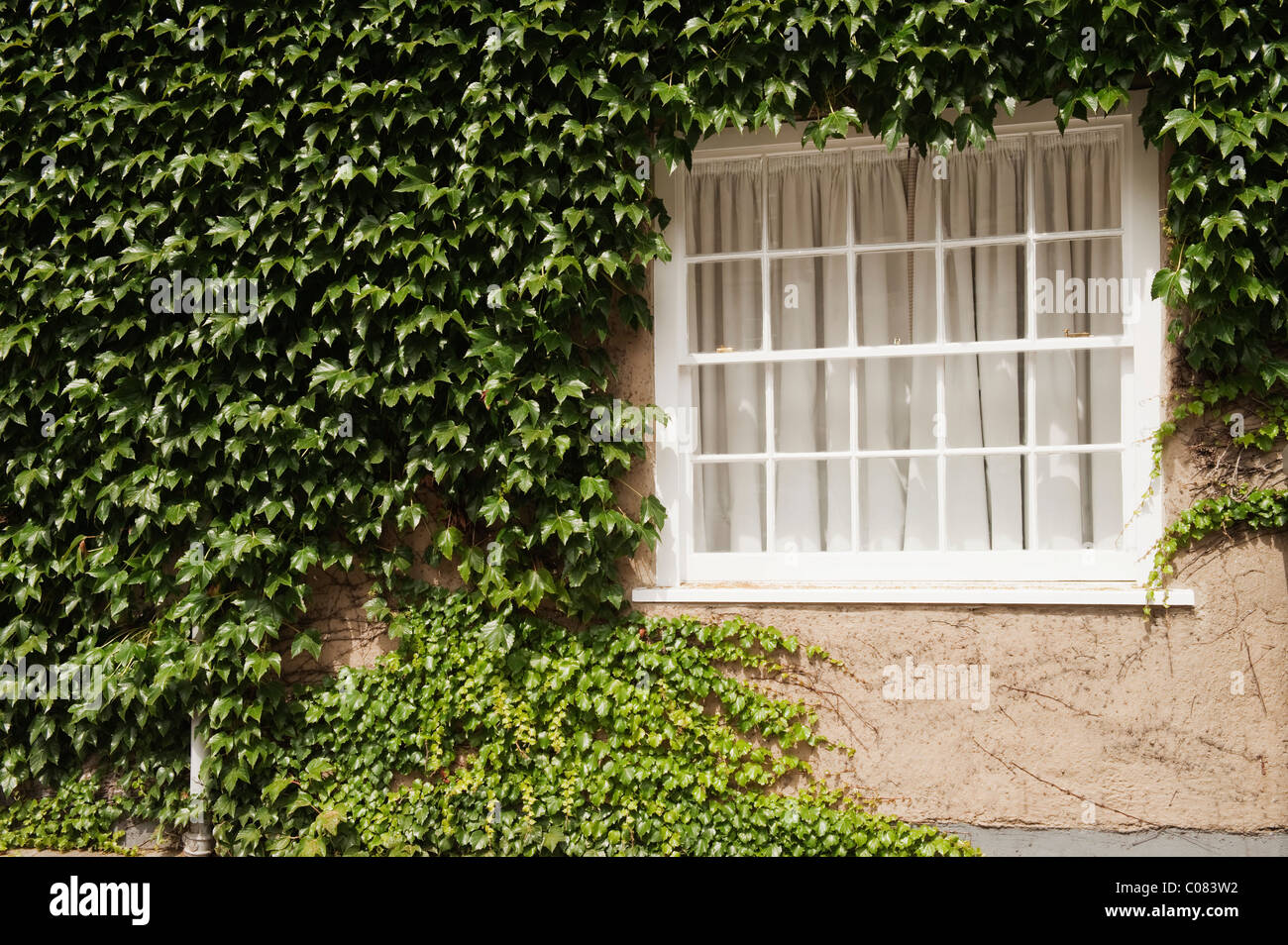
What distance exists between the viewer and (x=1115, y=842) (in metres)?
3.57

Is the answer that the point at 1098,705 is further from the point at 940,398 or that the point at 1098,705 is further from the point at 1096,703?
the point at 940,398

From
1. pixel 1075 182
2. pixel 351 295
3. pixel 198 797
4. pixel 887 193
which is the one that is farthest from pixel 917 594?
pixel 198 797

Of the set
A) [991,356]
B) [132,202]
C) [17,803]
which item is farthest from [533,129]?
[17,803]

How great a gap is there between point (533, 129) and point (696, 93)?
76 centimetres

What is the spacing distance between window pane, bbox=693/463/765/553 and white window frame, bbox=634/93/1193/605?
2.9 inches

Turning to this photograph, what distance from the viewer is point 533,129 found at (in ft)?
12.7

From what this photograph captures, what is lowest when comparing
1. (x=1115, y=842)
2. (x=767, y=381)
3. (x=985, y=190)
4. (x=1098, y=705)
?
(x=1115, y=842)

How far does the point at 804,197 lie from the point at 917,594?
196 centimetres

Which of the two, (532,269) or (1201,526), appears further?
(532,269)

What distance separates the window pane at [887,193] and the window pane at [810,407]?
660mm

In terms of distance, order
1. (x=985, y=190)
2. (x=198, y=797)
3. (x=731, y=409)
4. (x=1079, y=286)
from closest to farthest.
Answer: (x=1079, y=286), (x=985, y=190), (x=198, y=797), (x=731, y=409)

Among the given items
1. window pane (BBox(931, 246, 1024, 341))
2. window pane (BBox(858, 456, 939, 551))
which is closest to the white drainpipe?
window pane (BBox(858, 456, 939, 551))

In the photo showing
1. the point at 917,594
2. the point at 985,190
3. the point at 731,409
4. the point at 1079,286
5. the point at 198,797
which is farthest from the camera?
the point at 731,409
